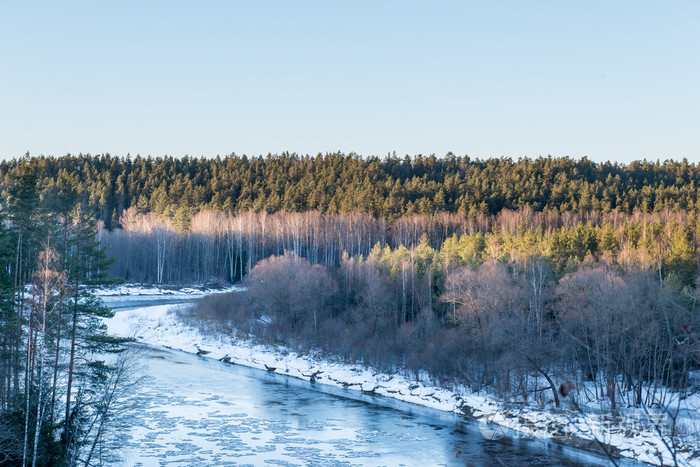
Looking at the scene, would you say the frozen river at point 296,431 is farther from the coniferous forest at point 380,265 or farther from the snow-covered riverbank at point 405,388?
the coniferous forest at point 380,265

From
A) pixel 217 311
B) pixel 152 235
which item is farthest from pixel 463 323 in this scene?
pixel 152 235

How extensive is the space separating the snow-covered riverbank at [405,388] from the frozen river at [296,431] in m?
1.46

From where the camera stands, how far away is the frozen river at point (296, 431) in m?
26.1

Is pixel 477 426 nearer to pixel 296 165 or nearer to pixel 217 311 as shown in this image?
pixel 217 311

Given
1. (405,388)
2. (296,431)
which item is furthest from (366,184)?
Answer: (296,431)

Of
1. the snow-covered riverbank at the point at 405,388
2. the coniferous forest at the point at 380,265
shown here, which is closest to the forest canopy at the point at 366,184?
the coniferous forest at the point at 380,265

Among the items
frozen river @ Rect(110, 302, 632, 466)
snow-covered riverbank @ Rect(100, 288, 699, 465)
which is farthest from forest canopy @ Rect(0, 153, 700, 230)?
frozen river @ Rect(110, 302, 632, 466)

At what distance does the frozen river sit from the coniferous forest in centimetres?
368

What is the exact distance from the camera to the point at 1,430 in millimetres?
19641

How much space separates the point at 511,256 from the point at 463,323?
16.3m

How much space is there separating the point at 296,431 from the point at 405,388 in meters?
11.8

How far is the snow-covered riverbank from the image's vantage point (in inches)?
1134

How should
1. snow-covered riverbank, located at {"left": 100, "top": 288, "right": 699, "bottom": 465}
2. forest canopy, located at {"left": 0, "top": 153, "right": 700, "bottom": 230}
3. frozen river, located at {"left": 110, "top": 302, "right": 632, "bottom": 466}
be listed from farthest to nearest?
forest canopy, located at {"left": 0, "top": 153, "right": 700, "bottom": 230}
snow-covered riverbank, located at {"left": 100, "top": 288, "right": 699, "bottom": 465}
frozen river, located at {"left": 110, "top": 302, "right": 632, "bottom": 466}

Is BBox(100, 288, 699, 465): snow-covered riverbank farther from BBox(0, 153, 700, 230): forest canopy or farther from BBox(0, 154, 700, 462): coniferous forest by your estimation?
BBox(0, 153, 700, 230): forest canopy
